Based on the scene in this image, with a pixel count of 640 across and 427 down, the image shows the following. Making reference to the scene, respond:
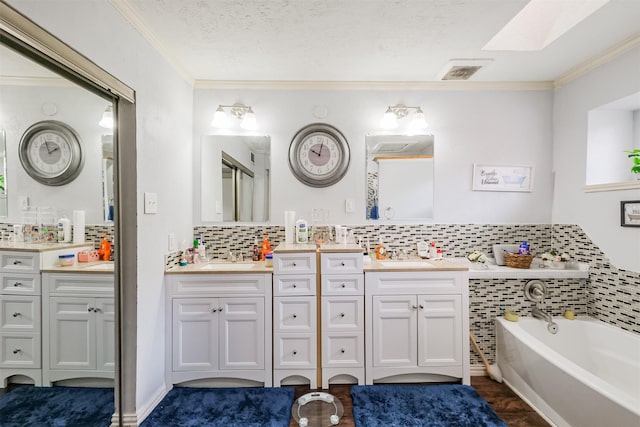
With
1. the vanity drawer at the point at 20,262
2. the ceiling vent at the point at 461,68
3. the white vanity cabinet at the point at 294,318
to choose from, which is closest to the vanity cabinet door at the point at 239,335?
the white vanity cabinet at the point at 294,318

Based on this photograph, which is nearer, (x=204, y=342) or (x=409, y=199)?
(x=204, y=342)

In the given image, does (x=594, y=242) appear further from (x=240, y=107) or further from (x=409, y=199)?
(x=240, y=107)

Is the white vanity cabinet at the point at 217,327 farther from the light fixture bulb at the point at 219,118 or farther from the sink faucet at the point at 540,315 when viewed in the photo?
the sink faucet at the point at 540,315

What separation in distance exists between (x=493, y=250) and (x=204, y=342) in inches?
104

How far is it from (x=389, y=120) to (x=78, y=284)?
258cm

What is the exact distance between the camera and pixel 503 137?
9.15 feet

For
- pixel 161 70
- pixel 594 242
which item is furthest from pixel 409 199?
pixel 161 70

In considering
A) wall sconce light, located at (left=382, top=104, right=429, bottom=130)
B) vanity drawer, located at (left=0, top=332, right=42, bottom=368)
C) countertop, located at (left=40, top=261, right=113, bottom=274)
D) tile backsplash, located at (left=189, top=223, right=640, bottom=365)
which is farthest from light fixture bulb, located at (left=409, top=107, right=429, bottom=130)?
vanity drawer, located at (left=0, top=332, right=42, bottom=368)

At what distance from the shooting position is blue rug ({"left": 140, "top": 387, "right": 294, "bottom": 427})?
191 cm

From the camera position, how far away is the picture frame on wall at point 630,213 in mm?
2049

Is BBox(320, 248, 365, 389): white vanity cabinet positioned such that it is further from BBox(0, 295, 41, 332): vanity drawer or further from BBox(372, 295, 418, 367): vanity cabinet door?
BBox(0, 295, 41, 332): vanity drawer

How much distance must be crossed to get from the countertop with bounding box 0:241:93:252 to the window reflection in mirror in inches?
145

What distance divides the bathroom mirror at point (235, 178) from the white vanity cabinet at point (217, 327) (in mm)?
712

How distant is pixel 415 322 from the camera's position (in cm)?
228
